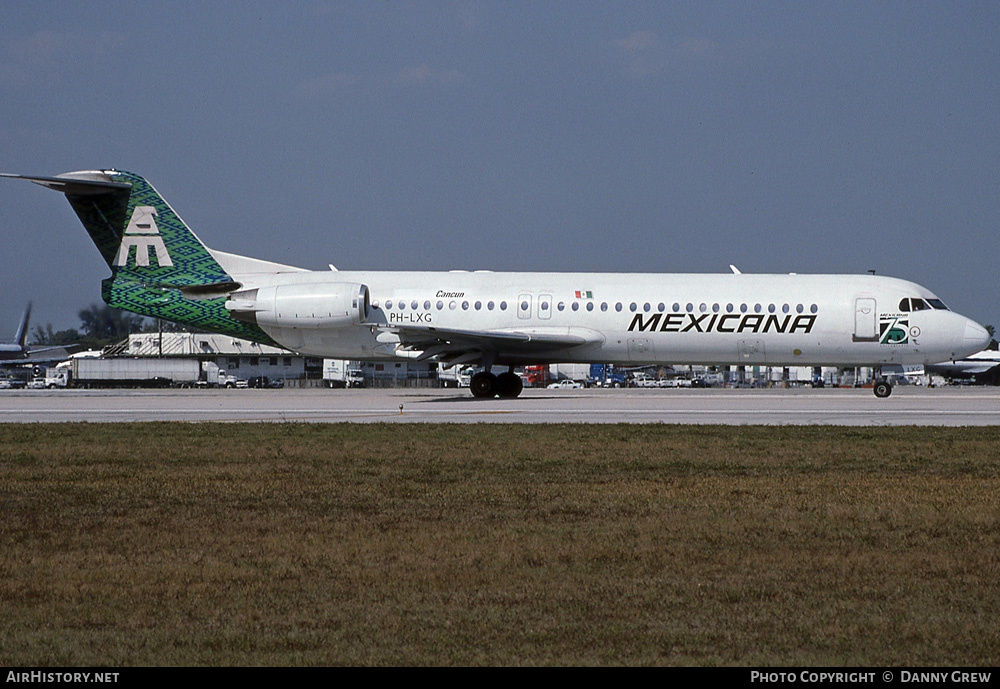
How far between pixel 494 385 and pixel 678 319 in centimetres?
561

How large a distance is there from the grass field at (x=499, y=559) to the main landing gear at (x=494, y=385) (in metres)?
17.2

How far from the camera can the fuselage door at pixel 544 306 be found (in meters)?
32.1

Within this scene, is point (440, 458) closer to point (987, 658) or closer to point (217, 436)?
point (217, 436)

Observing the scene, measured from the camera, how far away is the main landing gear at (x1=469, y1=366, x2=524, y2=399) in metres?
32.1

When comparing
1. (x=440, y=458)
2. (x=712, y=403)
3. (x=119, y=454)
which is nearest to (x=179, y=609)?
(x=440, y=458)

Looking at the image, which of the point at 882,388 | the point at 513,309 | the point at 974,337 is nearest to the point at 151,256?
the point at 513,309

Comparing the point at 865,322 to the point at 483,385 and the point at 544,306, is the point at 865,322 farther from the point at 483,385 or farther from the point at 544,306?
the point at 483,385

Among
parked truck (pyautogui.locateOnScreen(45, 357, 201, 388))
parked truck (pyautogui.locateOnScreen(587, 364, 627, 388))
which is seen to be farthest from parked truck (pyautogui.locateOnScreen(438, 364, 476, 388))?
parked truck (pyautogui.locateOnScreen(45, 357, 201, 388))

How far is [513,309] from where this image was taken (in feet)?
106

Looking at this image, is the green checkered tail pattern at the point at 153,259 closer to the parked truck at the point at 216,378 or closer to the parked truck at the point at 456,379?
the parked truck at the point at 456,379

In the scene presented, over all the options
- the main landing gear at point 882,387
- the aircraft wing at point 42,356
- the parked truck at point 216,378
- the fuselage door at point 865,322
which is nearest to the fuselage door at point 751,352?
the fuselage door at point 865,322

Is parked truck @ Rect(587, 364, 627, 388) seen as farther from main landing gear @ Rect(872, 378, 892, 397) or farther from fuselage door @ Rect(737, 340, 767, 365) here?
fuselage door @ Rect(737, 340, 767, 365)

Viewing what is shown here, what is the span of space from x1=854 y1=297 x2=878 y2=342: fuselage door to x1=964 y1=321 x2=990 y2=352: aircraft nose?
2624 mm

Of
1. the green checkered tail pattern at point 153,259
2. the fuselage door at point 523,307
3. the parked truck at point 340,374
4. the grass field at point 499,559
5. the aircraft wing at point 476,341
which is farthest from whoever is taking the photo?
the parked truck at point 340,374
